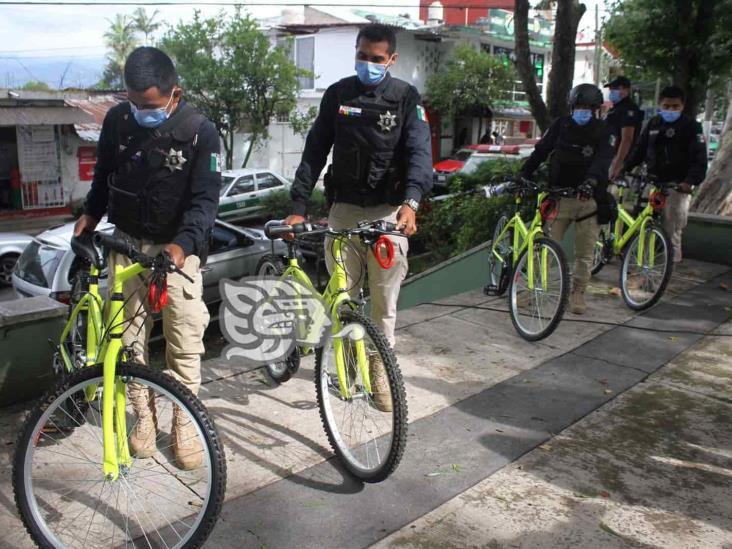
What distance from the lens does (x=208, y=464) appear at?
2.47 m

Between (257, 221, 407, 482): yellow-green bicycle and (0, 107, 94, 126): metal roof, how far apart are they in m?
14.0

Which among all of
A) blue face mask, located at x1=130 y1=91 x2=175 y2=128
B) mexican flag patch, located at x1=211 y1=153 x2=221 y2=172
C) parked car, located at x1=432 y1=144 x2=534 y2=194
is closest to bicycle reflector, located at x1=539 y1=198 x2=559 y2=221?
mexican flag patch, located at x1=211 y1=153 x2=221 y2=172

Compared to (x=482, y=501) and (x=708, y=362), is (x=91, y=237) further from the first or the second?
(x=708, y=362)

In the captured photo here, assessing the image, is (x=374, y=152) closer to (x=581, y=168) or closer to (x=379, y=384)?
(x=379, y=384)

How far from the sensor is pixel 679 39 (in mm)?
8914

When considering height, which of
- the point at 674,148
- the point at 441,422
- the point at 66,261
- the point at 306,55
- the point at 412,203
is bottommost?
the point at 441,422

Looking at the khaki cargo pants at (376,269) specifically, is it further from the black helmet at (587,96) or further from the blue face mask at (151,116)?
the black helmet at (587,96)

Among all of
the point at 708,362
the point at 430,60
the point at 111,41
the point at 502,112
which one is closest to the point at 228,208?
the point at 708,362

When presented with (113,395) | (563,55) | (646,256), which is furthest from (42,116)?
(113,395)

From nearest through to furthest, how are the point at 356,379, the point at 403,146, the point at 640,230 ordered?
the point at 356,379
the point at 403,146
the point at 640,230

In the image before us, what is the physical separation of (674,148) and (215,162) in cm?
517

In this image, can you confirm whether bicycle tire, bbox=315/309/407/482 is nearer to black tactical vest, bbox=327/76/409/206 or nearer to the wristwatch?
the wristwatch

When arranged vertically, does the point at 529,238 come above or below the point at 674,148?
below

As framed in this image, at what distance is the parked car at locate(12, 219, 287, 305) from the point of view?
743 centimetres
